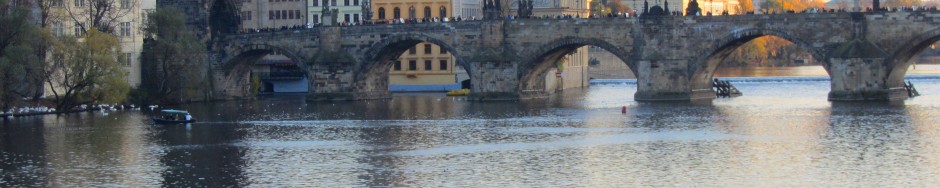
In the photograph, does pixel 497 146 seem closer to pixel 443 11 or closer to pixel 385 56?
pixel 385 56

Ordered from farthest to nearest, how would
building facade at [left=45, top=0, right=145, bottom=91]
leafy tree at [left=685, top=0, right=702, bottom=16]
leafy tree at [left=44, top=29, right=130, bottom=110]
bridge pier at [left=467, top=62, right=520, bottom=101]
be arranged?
bridge pier at [left=467, top=62, right=520, bottom=101], building facade at [left=45, top=0, right=145, bottom=91], leafy tree at [left=685, top=0, right=702, bottom=16], leafy tree at [left=44, top=29, right=130, bottom=110]

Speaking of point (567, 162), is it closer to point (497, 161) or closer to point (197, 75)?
point (497, 161)

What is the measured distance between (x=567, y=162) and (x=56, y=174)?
58.8ft

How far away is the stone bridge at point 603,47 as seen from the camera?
99562 mm

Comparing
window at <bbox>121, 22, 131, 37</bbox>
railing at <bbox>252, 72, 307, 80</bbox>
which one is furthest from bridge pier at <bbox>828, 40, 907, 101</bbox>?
railing at <bbox>252, 72, 307, 80</bbox>

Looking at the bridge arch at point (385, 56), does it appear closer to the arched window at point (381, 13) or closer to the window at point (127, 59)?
the window at point (127, 59)

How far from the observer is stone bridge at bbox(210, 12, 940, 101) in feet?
327

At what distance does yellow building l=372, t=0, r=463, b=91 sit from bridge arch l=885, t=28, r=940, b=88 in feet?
134

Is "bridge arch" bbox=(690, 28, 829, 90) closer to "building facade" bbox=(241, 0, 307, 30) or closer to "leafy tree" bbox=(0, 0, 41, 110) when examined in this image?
"leafy tree" bbox=(0, 0, 41, 110)

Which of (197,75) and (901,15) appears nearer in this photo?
(901,15)

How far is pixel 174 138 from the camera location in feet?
280

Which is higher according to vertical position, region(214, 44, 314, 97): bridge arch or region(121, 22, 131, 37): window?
region(121, 22, 131, 37): window

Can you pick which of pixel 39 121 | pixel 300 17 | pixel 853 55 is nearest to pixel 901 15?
pixel 853 55

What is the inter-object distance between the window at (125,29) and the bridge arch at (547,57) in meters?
24.2
